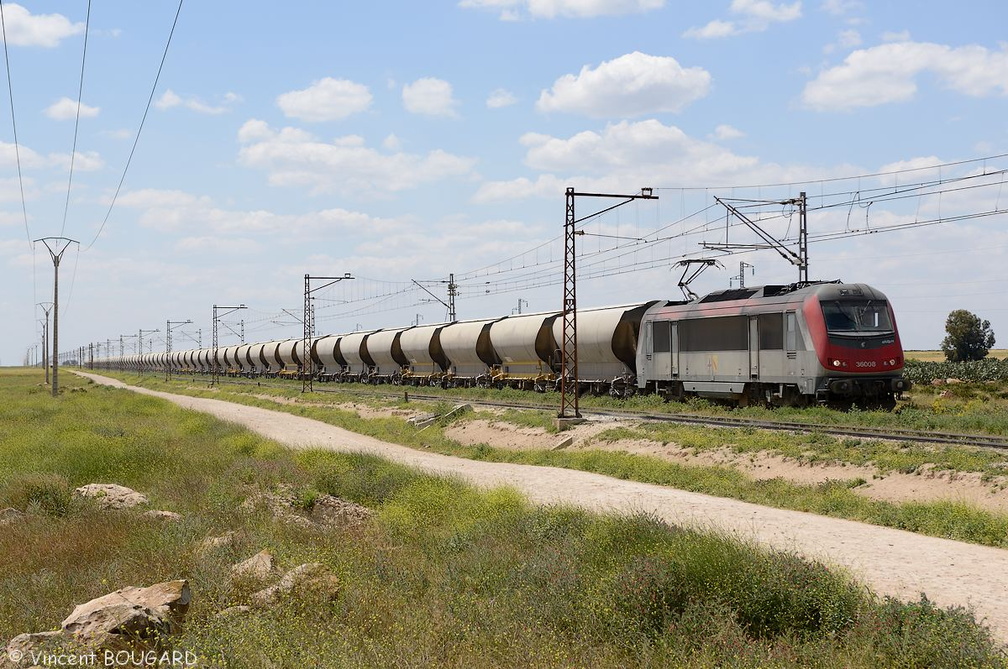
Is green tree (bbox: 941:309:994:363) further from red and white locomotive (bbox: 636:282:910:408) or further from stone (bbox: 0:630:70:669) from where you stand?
stone (bbox: 0:630:70:669)

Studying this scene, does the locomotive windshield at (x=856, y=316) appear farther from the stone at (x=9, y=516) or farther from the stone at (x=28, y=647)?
the stone at (x=28, y=647)

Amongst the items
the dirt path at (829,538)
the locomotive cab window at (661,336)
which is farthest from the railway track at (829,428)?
the dirt path at (829,538)

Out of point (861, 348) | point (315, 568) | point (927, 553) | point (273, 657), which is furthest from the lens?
point (861, 348)

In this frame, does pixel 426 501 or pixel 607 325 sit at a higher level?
pixel 607 325

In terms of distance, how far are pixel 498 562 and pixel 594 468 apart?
36.4 feet

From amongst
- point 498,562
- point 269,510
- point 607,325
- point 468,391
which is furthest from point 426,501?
point 468,391

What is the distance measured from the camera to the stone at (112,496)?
44.3 feet

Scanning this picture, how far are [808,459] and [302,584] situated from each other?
485 inches

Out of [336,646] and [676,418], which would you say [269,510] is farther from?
[676,418]

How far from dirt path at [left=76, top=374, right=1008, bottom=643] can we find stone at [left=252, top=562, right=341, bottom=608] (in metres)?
5.21

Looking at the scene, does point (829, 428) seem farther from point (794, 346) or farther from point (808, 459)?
point (794, 346)

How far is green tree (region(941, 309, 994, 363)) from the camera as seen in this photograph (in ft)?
267

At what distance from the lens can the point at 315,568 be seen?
9008mm

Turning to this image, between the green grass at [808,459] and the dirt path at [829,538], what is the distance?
51 centimetres
